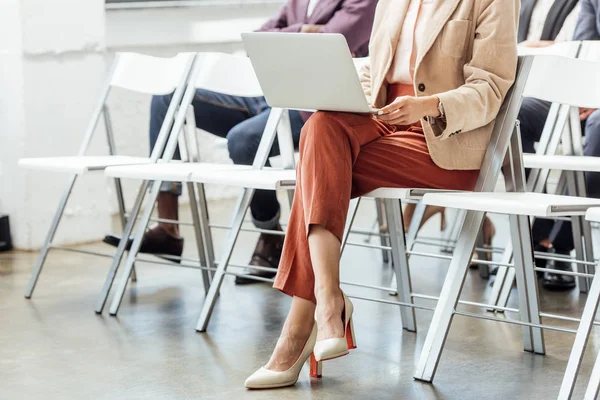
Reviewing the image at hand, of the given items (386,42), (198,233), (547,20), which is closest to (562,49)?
(547,20)

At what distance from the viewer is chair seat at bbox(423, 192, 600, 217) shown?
2.59 metres

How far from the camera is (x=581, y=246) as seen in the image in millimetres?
3859

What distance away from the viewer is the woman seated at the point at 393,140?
2.70 metres

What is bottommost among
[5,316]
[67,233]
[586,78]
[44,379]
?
[67,233]

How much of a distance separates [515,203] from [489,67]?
487 mm

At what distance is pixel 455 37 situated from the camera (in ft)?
9.70

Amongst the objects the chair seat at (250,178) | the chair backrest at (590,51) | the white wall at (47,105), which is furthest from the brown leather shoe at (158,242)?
the chair backrest at (590,51)

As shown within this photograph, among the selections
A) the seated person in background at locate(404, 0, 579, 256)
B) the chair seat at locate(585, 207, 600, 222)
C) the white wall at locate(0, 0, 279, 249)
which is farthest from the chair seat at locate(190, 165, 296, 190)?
the white wall at locate(0, 0, 279, 249)

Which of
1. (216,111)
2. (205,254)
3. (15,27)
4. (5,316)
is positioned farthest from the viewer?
(15,27)

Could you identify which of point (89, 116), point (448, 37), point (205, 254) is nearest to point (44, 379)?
point (205, 254)

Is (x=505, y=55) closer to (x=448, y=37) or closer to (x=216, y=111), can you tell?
(x=448, y=37)

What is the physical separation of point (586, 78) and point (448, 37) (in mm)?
588

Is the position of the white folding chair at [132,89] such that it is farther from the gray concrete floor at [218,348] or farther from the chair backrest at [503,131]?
the chair backrest at [503,131]

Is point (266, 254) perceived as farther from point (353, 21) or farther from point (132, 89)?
point (353, 21)
